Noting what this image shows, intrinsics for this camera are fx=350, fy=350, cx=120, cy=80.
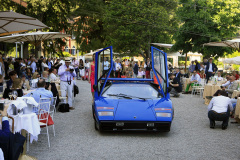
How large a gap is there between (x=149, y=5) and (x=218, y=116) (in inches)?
1337

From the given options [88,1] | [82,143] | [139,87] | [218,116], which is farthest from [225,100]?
[88,1]

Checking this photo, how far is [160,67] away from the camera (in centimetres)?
1079

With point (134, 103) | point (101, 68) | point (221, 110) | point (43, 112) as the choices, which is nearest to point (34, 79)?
point (101, 68)

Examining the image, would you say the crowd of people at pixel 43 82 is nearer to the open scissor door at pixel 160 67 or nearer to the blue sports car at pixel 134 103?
the blue sports car at pixel 134 103

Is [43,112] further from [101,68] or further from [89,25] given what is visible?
[89,25]

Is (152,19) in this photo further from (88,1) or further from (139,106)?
(139,106)

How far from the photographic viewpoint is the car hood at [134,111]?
8.85 meters

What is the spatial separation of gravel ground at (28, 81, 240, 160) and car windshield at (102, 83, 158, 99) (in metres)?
1.13

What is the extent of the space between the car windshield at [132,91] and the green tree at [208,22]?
21002mm

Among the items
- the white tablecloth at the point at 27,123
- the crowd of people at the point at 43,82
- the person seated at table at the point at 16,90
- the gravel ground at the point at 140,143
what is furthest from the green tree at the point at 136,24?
the white tablecloth at the point at 27,123

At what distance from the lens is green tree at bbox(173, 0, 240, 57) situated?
30.4 meters

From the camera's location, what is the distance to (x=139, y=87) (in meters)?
10.5

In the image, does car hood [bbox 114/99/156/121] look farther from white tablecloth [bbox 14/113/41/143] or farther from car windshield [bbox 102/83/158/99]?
white tablecloth [bbox 14/113/41/143]

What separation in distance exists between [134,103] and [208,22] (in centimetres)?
2359
